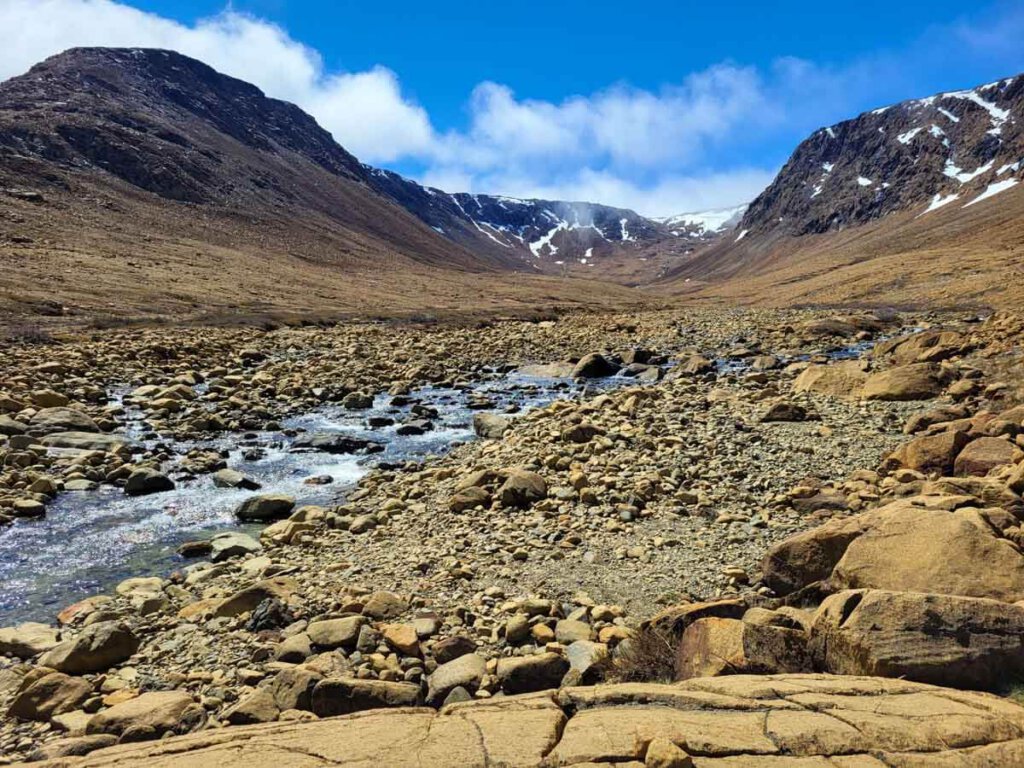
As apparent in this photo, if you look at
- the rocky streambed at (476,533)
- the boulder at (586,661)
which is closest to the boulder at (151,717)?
the rocky streambed at (476,533)

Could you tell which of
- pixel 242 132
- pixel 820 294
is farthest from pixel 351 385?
pixel 242 132

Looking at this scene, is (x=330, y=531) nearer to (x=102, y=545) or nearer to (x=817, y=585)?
(x=102, y=545)

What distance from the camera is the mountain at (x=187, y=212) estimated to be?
53.7 metres

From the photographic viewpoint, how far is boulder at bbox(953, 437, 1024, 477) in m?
10.1

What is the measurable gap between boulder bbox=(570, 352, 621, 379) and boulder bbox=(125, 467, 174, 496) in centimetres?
1880

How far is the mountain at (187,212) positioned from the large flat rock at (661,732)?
4108 centimetres

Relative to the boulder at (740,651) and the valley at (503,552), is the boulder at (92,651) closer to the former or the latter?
the valley at (503,552)

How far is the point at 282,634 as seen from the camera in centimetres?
739

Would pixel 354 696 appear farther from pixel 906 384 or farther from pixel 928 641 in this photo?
pixel 906 384

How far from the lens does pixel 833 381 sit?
18156 millimetres

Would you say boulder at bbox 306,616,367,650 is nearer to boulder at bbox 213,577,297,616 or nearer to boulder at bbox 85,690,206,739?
boulder at bbox 213,577,297,616

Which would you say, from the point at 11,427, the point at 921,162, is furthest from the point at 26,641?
the point at 921,162

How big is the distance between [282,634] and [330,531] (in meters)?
3.89

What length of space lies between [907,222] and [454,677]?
164 meters
